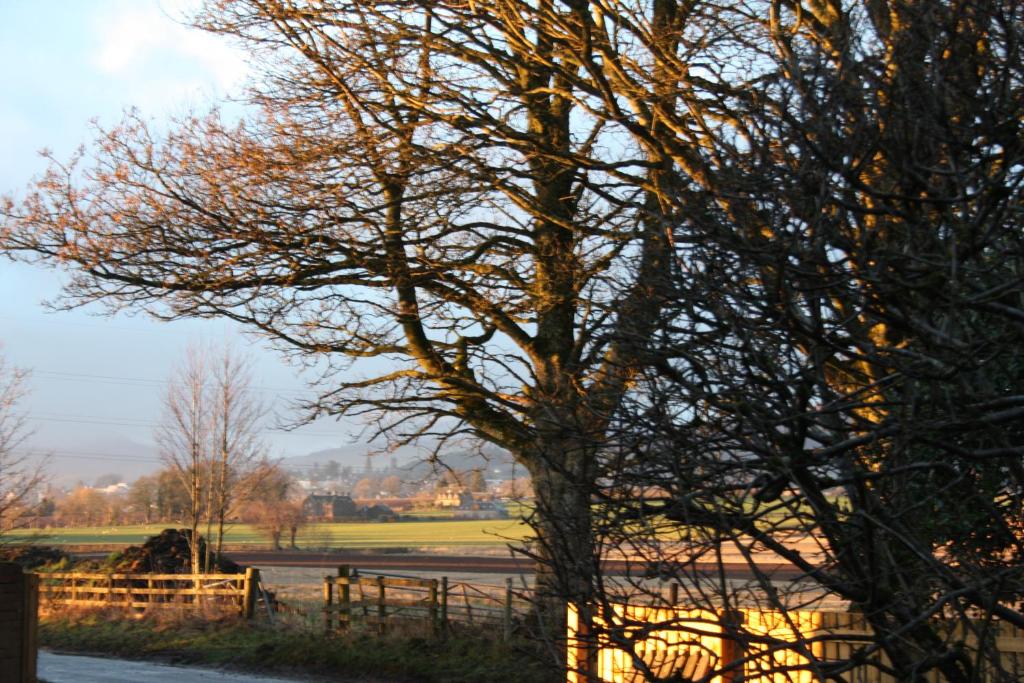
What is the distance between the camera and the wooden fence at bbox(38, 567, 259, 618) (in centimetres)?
2642

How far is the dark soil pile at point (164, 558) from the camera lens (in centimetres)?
3241

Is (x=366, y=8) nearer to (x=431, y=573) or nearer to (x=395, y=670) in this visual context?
(x=395, y=670)

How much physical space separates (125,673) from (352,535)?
62722mm

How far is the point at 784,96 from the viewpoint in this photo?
4.78 metres

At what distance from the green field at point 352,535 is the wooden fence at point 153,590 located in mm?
30742

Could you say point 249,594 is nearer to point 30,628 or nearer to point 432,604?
point 432,604

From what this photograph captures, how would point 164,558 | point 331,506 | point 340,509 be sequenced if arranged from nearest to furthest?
point 164,558, point 331,506, point 340,509

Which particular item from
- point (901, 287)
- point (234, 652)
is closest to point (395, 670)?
point (234, 652)

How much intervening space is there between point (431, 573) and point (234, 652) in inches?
881

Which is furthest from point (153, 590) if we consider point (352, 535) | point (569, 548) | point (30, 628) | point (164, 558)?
point (352, 535)

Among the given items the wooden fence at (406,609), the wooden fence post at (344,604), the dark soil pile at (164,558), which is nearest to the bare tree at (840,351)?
the wooden fence at (406,609)

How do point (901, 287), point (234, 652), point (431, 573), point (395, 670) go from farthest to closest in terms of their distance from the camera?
point (431, 573)
point (234, 652)
point (395, 670)
point (901, 287)

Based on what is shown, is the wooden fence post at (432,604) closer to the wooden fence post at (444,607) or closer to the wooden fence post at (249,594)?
the wooden fence post at (444,607)

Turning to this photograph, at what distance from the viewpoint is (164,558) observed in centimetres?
3325
